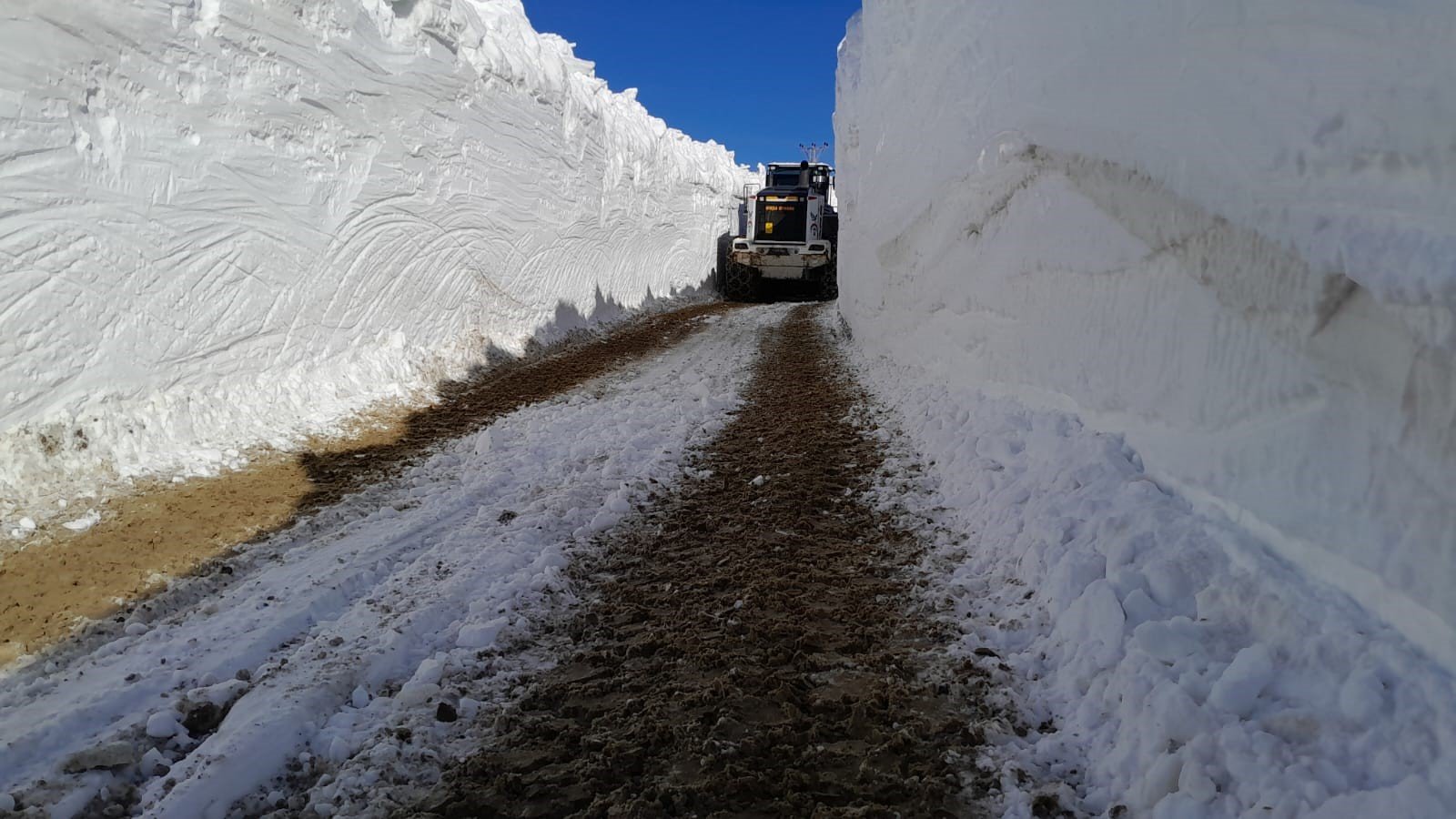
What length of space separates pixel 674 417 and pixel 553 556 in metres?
3.43

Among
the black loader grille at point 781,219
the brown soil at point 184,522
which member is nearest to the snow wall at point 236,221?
the brown soil at point 184,522

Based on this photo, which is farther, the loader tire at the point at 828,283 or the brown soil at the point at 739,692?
the loader tire at the point at 828,283

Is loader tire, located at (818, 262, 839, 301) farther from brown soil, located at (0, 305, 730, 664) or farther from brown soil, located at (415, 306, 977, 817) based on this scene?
brown soil, located at (415, 306, 977, 817)

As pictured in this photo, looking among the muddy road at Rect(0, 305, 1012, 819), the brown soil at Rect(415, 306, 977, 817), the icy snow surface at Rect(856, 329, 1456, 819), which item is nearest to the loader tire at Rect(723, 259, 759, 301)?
the muddy road at Rect(0, 305, 1012, 819)

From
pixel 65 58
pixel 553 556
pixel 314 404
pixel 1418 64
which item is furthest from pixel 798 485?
pixel 65 58

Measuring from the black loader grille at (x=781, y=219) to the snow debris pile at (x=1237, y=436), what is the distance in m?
17.3

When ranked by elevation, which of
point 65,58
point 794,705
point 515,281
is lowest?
point 794,705

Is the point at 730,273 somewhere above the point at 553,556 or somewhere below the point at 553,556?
above

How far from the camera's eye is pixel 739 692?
273cm

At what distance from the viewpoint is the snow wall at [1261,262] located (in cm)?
201

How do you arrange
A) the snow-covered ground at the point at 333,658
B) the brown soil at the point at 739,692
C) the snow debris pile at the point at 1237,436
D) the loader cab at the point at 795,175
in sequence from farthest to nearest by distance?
the loader cab at the point at 795,175, the snow-covered ground at the point at 333,658, the brown soil at the point at 739,692, the snow debris pile at the point at 1237,436

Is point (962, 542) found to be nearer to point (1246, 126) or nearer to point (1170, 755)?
point (1170, 755)

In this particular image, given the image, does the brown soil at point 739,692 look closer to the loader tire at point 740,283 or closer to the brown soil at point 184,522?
the brown soil at point 184,522

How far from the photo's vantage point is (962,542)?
4.01m
